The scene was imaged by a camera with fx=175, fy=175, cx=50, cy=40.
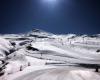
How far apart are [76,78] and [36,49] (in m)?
52.2

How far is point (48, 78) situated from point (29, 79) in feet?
12.3

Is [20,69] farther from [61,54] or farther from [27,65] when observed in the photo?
[61,54]

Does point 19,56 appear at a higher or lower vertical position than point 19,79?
higher

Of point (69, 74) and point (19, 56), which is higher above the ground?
point (19, 56)

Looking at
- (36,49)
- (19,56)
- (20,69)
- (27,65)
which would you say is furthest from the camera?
(36,49)

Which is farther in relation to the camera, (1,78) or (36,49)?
(36,49)

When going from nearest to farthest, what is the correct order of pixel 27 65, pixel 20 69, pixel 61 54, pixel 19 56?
pixel 20 69 < pixel 27 65 < pixel 19 56 < pixel 61 54

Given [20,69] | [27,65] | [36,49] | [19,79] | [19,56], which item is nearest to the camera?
[19,79]

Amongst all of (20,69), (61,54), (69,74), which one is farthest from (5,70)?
(61,54)

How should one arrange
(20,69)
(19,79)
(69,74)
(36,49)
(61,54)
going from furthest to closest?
1. (36,49)
2. (61,54)
3. (20,69)
4. (69,74)
5. (19,79)

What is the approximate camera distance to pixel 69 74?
37.6m

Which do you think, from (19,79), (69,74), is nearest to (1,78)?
(19,79)

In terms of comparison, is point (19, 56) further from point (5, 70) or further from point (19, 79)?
point (19, 79)

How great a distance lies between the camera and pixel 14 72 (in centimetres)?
3959
